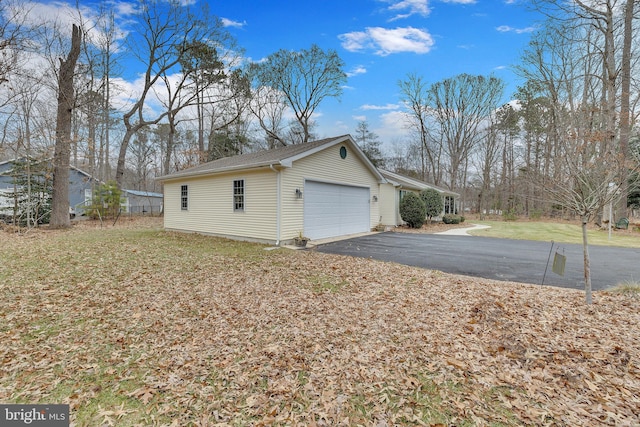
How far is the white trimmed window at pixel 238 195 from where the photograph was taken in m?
11.0

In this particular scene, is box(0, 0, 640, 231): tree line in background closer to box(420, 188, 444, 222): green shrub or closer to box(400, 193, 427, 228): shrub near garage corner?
box(400, 193, 427, 228): shrub near garage corner

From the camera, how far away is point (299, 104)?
26625mm

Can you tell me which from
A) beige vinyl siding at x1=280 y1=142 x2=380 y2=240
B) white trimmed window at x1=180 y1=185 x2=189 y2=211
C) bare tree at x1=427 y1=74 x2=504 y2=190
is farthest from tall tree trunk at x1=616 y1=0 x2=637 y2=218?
white trimmed window at x1=180 y1=185 x2=189 y2=211

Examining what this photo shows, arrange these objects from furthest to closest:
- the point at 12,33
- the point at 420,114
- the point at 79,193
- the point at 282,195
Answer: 1. the point at 420,114
2. the point at 79,193
3. the point at 282,195
4. the point at 12,33

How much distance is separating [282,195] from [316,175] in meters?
1.95

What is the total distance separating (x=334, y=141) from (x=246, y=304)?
8357 mm

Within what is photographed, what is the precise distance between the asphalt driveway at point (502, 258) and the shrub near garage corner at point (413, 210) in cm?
492

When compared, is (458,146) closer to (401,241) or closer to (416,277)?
(401,241)

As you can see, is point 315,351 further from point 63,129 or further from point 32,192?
point 32,192

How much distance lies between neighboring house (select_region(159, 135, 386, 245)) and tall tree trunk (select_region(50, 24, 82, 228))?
486 cm

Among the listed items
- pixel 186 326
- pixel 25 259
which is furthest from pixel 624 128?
pixel 25 259

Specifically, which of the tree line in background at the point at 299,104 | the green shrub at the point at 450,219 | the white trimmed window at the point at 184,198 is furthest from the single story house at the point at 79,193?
the green shrub at the point at 450,219

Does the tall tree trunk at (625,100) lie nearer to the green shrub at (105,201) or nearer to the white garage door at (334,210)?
the white garage door at (334,210)

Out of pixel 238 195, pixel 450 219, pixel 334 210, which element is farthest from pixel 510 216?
pixel 238 195
